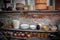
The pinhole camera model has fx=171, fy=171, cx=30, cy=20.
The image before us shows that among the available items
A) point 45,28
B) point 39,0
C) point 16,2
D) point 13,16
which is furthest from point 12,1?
point 45,28

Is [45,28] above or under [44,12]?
under

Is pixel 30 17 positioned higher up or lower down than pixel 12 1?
lower down

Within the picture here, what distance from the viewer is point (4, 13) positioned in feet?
14.5

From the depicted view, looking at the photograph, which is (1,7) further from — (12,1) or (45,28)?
(45,28)

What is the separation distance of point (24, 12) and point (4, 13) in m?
0.55

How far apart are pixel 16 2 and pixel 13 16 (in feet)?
1.22

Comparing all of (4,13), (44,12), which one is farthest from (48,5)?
(4,13)

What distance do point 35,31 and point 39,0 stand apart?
73cm

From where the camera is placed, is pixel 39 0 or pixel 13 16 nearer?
pixel 39 0

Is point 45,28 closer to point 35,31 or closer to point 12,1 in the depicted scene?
point 35,31

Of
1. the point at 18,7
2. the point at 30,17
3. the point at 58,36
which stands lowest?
the point at 58,36

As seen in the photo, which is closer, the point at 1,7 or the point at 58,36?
the point at 58,36

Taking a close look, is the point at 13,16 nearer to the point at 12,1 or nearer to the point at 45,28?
the point at 12,1

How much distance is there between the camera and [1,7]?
4320 millimetres
